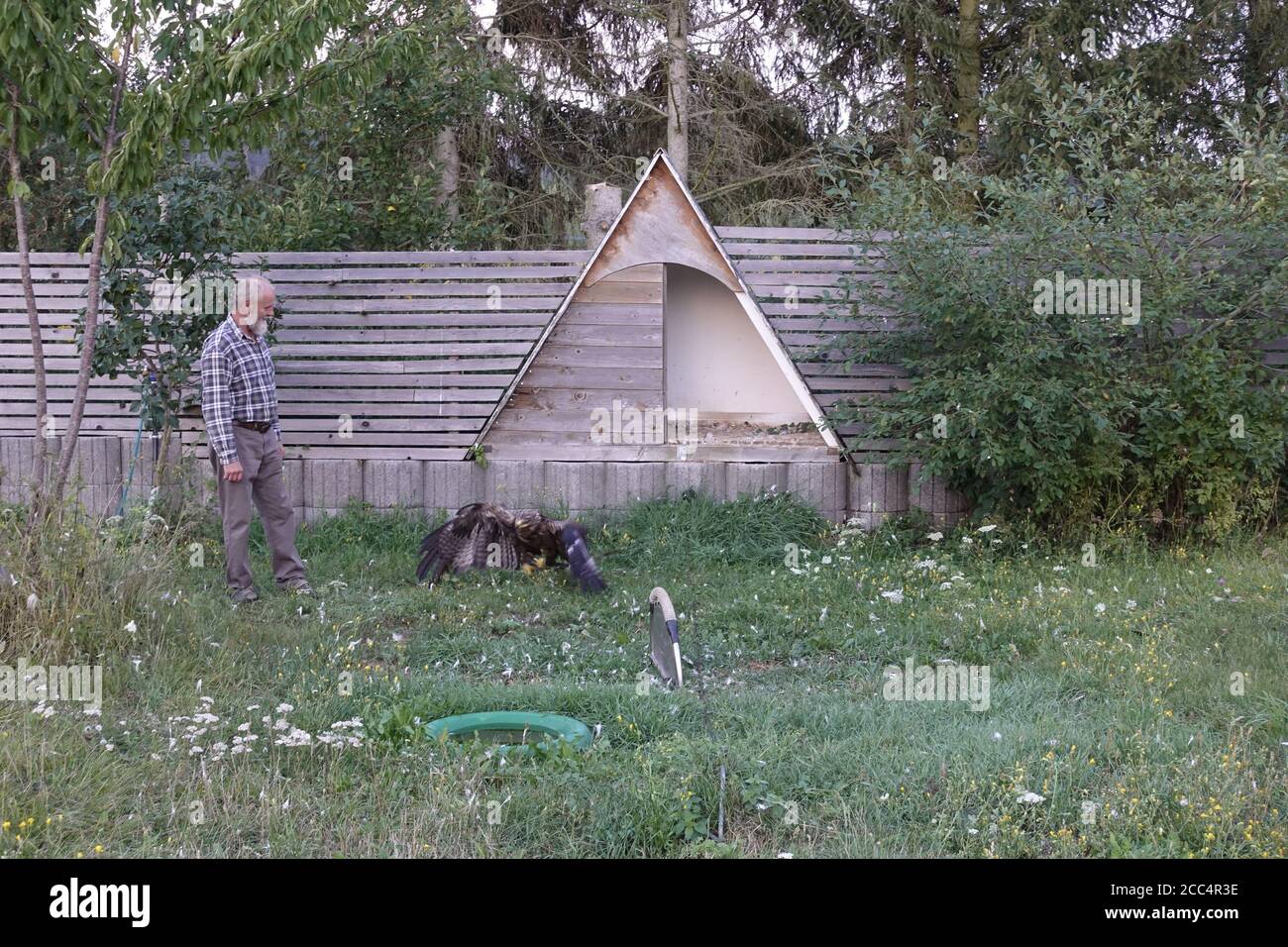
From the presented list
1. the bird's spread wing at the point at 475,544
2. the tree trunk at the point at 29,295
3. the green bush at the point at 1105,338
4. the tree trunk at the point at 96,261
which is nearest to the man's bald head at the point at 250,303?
the tree trunk at the point at 96,261

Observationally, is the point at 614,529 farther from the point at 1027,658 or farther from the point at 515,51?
the point at 515,51

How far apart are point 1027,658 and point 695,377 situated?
6.21 metres

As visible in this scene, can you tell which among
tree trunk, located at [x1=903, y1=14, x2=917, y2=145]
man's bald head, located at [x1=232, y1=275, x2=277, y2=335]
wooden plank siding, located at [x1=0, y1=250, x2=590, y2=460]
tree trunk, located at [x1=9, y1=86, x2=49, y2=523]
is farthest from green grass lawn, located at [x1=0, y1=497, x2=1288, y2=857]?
tree trunk, located at [x1=903, y1=14, x2=917, y2=145]

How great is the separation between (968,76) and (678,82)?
383 cm

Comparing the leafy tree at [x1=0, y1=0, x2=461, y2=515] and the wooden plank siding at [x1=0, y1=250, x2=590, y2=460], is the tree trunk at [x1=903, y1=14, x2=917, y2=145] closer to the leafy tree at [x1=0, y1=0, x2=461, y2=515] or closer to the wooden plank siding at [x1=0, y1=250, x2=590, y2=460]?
the wooden plank siding at [x1=0, y1=250, x2=590, y2=460]

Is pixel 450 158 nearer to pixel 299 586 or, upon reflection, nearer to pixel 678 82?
pixel 678 82

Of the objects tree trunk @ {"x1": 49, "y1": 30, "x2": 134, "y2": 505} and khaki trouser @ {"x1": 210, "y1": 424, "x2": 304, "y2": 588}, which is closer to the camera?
tree trunk @ {"x1": 49, "y1": 30, "x2": 134, "y2": 505}

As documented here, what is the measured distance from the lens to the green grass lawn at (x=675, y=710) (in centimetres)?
385

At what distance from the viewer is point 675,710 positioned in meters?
4.96

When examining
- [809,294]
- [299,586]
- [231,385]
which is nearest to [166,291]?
[231,385]

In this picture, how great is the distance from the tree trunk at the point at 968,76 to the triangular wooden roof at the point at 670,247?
7.34 metres

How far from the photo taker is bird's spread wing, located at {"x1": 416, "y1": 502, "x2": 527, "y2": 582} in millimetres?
7773

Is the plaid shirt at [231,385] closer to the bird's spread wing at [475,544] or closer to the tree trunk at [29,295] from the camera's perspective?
the tree trunk at [29,295]
